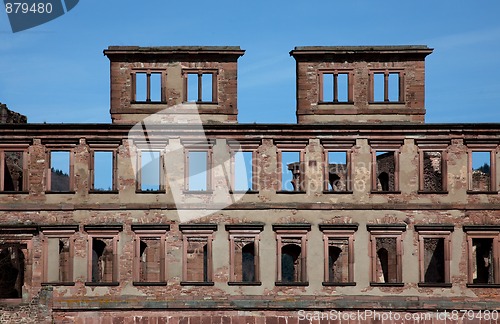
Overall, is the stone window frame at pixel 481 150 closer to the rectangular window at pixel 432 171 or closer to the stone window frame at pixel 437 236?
the rectangular window at pixel 432 171

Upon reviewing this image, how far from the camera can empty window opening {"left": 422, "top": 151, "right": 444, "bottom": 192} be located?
1742 inches

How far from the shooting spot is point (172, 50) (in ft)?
138

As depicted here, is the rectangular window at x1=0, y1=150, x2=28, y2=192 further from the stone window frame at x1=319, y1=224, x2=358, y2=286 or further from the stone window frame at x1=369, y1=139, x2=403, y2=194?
the stone window frame at x1=369, y1=139, x2=403, y2=194

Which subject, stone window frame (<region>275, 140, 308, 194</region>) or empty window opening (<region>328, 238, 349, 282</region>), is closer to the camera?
stone window frame (<region>275, 140, 308, 194</region>)

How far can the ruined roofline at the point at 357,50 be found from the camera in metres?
42.2

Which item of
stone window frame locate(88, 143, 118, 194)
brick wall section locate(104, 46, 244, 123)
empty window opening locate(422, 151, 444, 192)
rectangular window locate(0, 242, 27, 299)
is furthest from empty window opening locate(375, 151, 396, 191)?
rectangular window locate(0, 242, 27, 299)

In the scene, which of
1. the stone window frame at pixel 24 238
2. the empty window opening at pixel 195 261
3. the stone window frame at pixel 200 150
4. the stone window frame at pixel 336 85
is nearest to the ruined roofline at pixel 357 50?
the stone window frame at pixel 336 85

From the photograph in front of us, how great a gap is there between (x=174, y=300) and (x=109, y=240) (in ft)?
12.0

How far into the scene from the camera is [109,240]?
42.0 m

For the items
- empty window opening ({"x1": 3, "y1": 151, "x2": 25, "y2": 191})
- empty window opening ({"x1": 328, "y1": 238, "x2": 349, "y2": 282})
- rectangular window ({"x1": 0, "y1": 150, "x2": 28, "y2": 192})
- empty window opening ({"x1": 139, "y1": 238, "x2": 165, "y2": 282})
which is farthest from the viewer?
empty window opening ({"x1": 328, "y1": 238, "x2": 349, "y2": 282})

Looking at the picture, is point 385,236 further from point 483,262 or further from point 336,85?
point 336,85

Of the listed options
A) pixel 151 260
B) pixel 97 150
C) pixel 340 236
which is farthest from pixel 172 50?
pixel 340 236

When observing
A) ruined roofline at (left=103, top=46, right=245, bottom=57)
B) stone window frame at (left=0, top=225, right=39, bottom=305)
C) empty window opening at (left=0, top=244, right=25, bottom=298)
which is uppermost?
ruined roofline at (left=103, top=46, right=245, bottom=57)

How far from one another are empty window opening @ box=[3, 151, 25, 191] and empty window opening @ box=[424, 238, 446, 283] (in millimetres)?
16816
